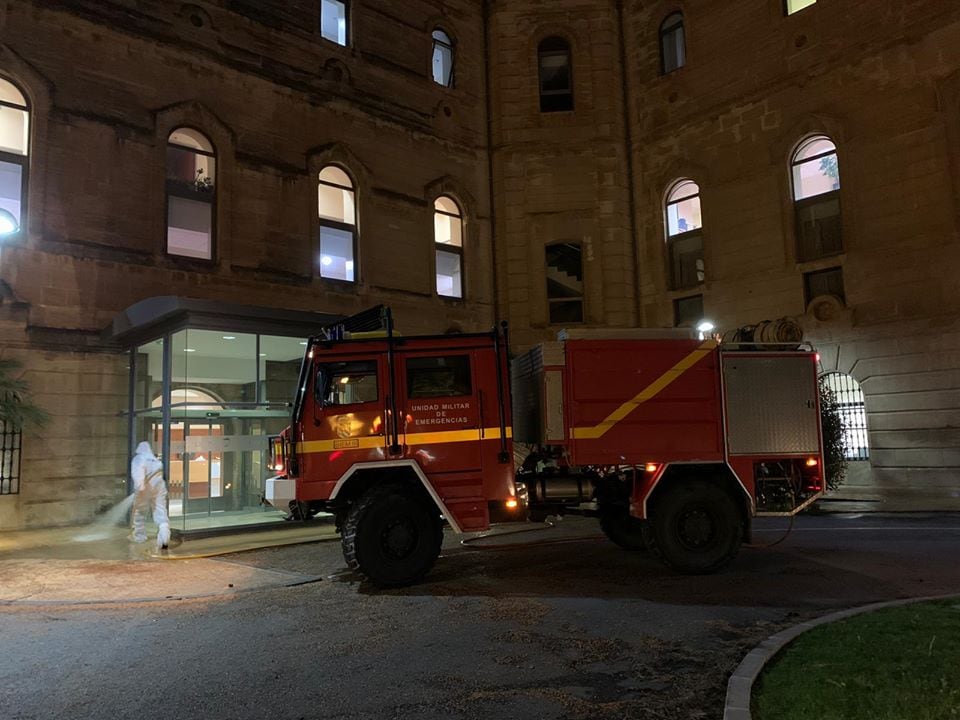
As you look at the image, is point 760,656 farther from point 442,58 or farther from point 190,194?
point 442,58

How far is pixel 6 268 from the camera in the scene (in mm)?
13078

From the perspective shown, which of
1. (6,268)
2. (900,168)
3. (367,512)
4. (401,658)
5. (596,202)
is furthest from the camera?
(596,202)

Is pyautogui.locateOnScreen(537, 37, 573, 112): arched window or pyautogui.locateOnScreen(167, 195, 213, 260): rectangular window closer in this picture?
pyautogui.locateOnScreen(167, 195, 213, 260): rectangular window

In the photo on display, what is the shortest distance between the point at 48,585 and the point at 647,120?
61.9 feet

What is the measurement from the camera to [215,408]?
13938 millimetres

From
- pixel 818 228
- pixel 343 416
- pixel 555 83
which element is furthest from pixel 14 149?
pixel 818 228

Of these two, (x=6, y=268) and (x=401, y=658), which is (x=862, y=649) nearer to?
(x=401, y=658)

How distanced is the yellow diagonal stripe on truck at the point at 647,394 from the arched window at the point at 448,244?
11.7 metres

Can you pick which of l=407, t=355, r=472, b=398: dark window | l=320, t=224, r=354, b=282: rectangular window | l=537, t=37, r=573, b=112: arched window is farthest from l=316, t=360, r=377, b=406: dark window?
l=537, t=37, r=573, b=112: arched window

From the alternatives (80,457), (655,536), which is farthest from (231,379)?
(655,536)

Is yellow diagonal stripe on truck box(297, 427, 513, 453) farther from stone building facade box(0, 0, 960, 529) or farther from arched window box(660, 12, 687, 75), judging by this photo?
arched window box(660, 12, 687, 75)

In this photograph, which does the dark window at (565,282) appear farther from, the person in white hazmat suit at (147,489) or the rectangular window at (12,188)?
the rectangular window at (12,188)

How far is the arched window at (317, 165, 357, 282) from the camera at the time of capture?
57.9 ft

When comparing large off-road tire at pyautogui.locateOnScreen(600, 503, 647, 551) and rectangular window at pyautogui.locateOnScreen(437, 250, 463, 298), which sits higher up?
rectangular window at pyautogui.locateOnScreen(437, 250, 463, 298)
